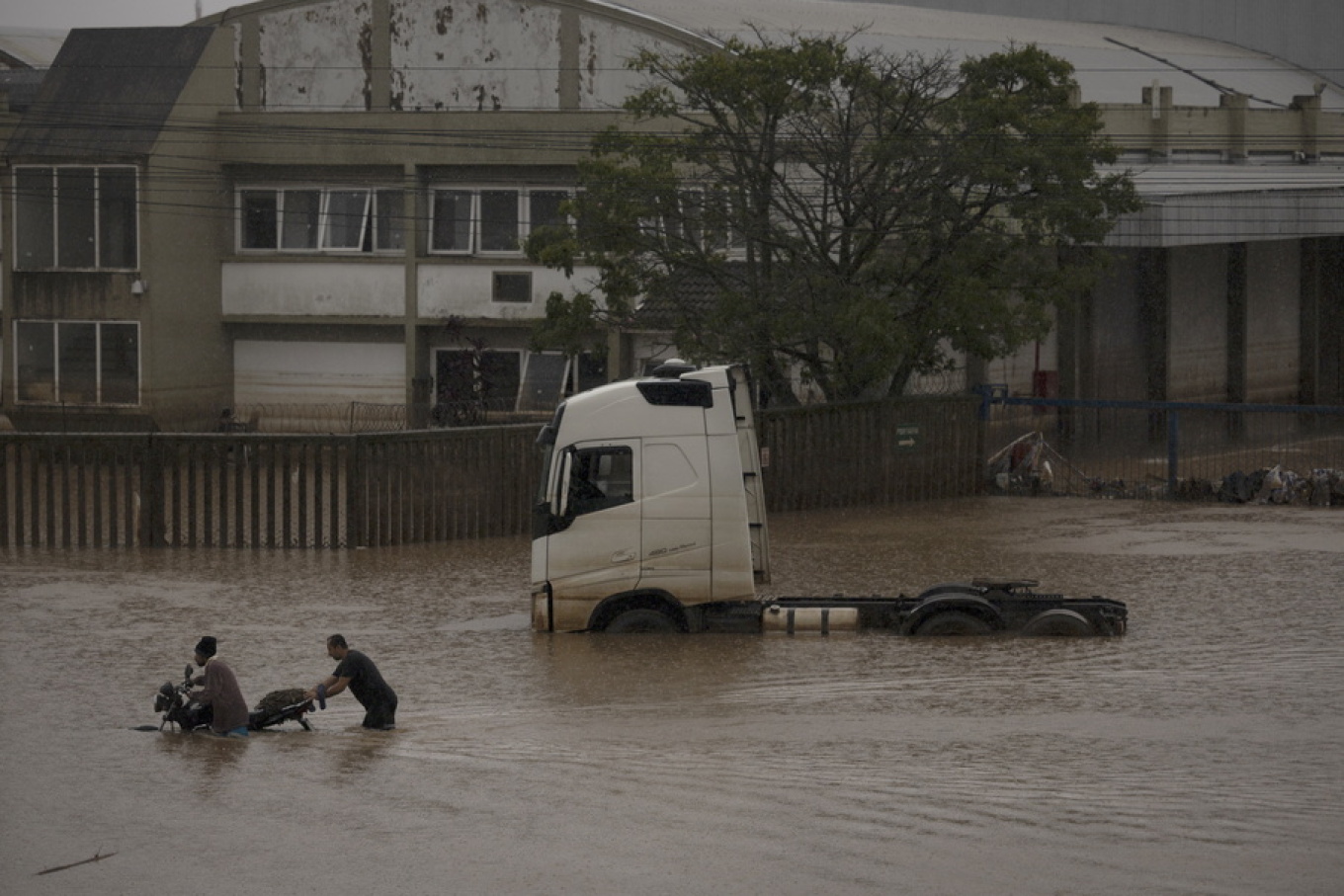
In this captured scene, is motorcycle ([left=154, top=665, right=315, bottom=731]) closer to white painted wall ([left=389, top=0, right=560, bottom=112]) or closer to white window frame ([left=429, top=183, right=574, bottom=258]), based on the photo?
white window frame ([left=429, top=183, right=574, bottom=258])

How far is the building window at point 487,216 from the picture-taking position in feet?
134

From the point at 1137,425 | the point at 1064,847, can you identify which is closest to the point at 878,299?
the point at 1137,425

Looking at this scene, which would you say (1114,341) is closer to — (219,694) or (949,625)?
(949,625)

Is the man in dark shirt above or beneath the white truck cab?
beneath

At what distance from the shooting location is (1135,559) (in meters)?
24.2

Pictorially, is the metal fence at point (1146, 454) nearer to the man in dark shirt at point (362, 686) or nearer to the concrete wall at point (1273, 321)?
the concrete wall at point (1273, 321)

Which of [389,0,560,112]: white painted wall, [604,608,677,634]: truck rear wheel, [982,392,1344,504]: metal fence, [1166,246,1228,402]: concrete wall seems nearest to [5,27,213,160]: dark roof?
[389,0,560,112]: white painted wall

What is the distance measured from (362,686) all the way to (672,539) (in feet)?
14.8

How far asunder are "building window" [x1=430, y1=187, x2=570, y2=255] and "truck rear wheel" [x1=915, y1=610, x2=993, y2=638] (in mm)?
23621

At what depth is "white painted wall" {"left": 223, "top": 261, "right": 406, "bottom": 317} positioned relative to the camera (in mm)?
41500

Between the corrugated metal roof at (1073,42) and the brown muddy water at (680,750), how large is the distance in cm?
2404

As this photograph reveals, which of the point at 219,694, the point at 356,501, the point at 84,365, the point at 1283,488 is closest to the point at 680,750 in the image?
the point at 219,694

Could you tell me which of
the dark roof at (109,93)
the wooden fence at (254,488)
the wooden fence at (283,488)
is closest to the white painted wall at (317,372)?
the dark roof at (109,93)

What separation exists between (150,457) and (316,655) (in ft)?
27.0
